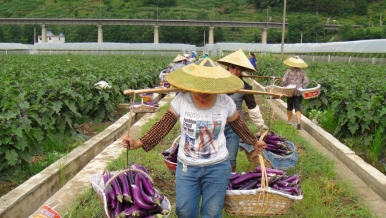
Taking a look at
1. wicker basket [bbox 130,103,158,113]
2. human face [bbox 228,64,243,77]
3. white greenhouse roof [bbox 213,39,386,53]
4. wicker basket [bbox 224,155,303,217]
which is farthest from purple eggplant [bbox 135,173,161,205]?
white greenhouse roof [bbox 213,39,386,53]

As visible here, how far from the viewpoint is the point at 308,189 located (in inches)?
217

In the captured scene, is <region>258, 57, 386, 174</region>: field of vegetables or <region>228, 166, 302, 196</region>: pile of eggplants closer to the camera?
<region>228, 166, 302, 196</region>: pile of eggplants

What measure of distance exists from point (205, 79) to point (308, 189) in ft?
8.93

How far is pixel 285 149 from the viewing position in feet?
19.8

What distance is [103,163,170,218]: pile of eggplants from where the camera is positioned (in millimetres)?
3717

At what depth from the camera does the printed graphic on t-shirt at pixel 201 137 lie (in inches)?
144

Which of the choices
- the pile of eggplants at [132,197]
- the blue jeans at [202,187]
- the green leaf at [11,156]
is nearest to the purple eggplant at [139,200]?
the pile of eggplants at [132,197]

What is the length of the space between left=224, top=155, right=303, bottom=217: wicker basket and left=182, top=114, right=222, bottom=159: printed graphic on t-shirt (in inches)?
20.6

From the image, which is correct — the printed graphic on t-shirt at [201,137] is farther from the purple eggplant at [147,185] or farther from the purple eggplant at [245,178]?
the purple eggplant at [245,178]

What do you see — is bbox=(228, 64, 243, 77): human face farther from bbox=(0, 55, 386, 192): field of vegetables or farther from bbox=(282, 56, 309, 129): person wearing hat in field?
bbox=(282, 56, 309, 129): person wearing hat in field

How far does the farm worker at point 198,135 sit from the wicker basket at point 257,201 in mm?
200

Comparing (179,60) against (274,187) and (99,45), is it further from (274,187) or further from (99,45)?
(99,45)

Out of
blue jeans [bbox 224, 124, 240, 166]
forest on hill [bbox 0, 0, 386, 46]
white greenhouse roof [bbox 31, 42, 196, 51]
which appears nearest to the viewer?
blue jeans [bbox 224, 124, 240, 166]

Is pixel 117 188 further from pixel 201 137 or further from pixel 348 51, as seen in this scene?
pixel 348 51
